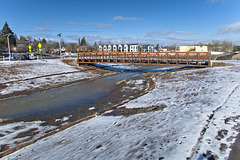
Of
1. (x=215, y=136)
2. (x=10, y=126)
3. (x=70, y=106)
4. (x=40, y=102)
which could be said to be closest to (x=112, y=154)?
(x=215, y=136)

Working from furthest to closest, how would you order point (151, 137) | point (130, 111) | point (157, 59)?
1. point (157, 59)
2. point (130, 111)
3. point (151, 137)

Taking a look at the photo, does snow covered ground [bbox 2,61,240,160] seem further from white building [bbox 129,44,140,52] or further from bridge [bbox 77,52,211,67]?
white building [bbox 129,44,140,52]

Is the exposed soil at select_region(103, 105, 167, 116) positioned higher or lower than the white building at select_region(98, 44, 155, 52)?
lower

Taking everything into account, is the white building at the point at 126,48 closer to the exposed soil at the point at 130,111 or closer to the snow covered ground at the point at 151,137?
the exposed soil at the point at 130,111

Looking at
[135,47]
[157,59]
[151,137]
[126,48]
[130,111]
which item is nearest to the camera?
[151,137]

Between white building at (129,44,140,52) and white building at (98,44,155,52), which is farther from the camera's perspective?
white building at (98,44,155,52)

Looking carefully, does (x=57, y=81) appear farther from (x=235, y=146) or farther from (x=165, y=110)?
(x=235, y=146)

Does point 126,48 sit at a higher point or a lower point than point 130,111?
higher

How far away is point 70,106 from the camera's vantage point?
12.3m

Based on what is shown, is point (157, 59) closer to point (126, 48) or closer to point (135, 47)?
point (135, 47)

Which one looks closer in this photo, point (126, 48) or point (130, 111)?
point (130, 111)

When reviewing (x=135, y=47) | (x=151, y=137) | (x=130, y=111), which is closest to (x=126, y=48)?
(x=135, y=47)

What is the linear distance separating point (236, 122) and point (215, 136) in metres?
1.84

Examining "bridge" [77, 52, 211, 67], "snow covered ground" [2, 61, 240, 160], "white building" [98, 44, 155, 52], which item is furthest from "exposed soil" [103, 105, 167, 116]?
"white building" [98, 44, 155, 52]
